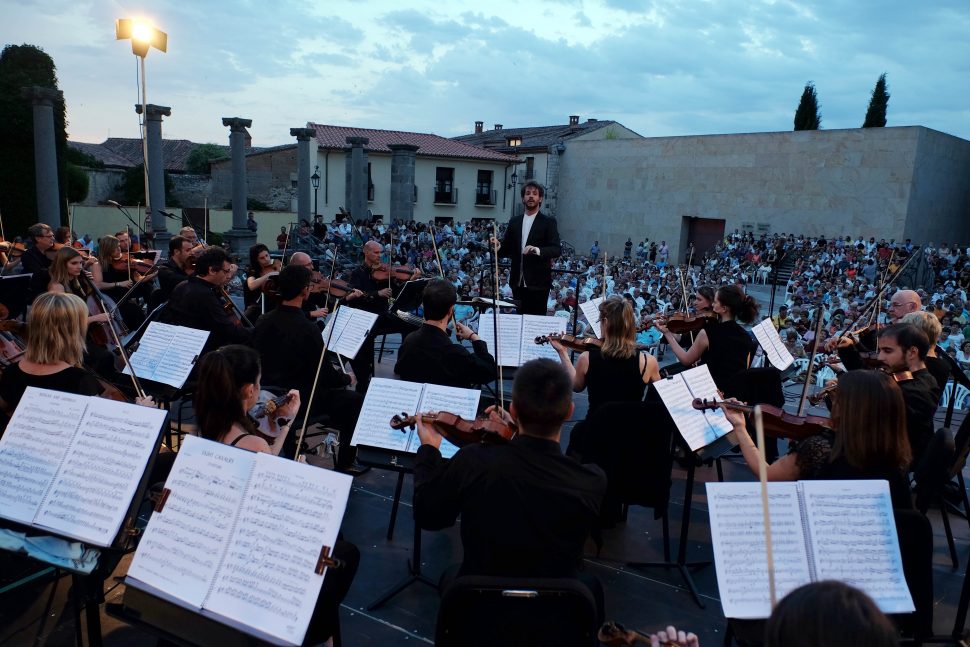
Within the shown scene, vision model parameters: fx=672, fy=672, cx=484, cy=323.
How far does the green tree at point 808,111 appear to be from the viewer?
3372 centimetres

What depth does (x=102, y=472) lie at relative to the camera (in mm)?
2326

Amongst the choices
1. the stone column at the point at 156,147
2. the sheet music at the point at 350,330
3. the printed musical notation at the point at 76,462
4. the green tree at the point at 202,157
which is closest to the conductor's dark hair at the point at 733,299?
the sheet music at the point at 350,330

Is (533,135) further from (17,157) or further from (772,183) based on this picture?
(17,157)

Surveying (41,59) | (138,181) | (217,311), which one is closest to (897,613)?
(217,311)

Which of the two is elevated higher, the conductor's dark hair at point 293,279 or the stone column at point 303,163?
the stone column at point 303,163

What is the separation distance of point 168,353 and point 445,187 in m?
34.2

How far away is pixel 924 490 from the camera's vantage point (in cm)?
314

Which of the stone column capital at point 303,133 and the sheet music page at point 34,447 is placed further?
the stone column capital at point 303,133

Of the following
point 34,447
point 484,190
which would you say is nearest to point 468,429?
point 34,447

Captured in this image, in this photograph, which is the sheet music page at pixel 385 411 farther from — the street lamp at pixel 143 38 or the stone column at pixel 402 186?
the stone column at pixel 402 186

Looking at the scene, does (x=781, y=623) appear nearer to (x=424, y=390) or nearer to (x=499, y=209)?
(x=424, y=390)

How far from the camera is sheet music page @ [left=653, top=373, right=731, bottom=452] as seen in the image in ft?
10.7

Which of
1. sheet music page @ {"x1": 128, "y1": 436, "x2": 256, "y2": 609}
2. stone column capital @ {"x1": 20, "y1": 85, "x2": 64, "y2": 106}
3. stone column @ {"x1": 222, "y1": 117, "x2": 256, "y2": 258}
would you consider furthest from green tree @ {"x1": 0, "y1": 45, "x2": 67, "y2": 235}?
sheet music page @ {"x1": 128, "y1": 436, "x2": 256, "y2": 609}

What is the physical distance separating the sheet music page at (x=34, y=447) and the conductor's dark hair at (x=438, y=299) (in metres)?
2.03
